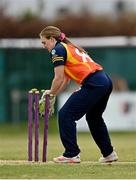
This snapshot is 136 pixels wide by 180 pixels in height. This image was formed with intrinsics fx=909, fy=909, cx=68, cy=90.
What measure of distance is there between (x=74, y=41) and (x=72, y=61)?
2327 cm

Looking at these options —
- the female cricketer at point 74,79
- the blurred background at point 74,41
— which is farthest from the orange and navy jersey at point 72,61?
the blurred background at point 74,41

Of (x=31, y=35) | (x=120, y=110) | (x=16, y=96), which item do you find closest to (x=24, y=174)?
(x=120, y=110)

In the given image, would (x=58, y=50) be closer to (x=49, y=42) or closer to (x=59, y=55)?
(x=59, y=55)

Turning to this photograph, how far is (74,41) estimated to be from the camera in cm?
3559

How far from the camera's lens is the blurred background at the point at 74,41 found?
101 ft

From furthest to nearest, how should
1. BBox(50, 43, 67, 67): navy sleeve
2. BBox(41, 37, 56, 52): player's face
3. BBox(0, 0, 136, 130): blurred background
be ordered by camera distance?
BBox(0, 0, 136, 130): blurred background, BBox(41, 37, 56, 52): player's face, BBox(50, 43, 67, 67): navy sleeve

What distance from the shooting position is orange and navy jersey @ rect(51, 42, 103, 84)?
12273 millimetres

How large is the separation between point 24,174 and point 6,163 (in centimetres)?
171

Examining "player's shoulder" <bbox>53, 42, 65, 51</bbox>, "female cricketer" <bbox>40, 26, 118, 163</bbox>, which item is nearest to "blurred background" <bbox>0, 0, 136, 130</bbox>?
"female cricketer" <bbox>40, 26, 118, 163</bbox>

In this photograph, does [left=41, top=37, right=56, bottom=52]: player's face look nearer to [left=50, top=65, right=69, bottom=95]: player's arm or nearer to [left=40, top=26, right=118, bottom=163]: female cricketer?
[left=40, top=26, right=118, bottom=163]: female cricketer

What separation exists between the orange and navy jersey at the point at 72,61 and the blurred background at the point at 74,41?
1714cm

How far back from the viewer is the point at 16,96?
110 ft

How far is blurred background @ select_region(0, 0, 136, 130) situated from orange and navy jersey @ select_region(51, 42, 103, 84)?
675 inches

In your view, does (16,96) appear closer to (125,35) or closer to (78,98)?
(125,35)
